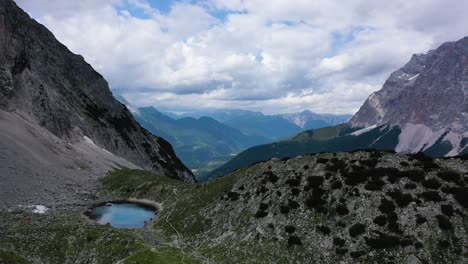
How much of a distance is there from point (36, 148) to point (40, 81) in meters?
51.5

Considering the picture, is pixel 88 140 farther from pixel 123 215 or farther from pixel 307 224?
pixel 307 224

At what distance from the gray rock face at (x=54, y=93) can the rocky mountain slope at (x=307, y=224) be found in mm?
79854


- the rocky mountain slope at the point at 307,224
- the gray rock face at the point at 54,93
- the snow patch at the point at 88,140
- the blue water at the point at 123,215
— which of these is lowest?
the blue water at the point at 123,215

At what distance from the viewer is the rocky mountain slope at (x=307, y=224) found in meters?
42.9

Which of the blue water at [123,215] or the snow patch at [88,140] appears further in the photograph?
the snow patch at [88,140]

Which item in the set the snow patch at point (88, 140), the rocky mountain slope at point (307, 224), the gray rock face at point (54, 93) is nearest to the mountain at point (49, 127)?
the gray rock face at point (54, 93)

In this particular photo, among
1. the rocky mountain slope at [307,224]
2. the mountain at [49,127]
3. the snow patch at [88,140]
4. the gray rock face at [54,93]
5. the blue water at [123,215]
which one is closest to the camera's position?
the rocky mountain slope at [307,224]

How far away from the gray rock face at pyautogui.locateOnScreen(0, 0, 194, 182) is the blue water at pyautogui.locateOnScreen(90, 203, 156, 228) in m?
57.1

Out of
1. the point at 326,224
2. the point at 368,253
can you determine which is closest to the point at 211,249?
the point at 326,224

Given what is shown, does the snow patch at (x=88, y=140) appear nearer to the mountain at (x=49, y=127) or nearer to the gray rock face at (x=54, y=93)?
the mountain at (x=49, y=127)

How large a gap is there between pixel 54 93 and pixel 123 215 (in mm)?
93520

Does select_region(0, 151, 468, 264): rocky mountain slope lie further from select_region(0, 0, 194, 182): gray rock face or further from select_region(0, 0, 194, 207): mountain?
select_region(0, 0, 194, 182): gray rock face

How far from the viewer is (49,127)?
134 m

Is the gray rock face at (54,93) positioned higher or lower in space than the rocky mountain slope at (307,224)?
higher
